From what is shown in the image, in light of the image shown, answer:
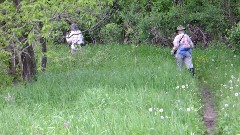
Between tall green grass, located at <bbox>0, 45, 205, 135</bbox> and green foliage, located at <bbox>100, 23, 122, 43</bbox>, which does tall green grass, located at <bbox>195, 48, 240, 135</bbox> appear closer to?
tall green grass, located at <bbox>0, 45, 205, 135</bbox>

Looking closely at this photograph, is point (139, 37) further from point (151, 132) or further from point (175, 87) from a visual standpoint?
point (151, 132)

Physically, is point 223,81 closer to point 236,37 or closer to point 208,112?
point 208,112

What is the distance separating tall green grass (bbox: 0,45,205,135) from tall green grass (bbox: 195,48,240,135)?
41 centimetres

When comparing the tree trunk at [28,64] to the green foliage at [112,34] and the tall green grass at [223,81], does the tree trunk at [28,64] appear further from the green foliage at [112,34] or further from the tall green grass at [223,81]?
the green foliage at [112,34]

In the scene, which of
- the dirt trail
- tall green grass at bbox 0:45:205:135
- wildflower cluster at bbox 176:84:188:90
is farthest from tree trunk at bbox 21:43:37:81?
the dirt trail

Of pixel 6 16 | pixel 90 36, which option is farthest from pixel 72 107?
pixel 90 36

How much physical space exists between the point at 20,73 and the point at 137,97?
16.8ft

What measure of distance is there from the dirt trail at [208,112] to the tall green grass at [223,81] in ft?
0.36

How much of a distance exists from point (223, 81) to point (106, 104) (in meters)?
3.68

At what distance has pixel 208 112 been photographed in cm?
864

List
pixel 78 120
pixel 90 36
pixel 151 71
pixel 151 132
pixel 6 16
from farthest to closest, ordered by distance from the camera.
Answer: pixel 90 36, pixel 151 71, pixel 6 16, pixel 78 120, pixel 151 132

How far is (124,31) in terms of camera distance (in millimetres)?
20469

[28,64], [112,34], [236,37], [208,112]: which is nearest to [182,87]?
[208,112]

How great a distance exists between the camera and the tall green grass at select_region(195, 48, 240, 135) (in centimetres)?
705
